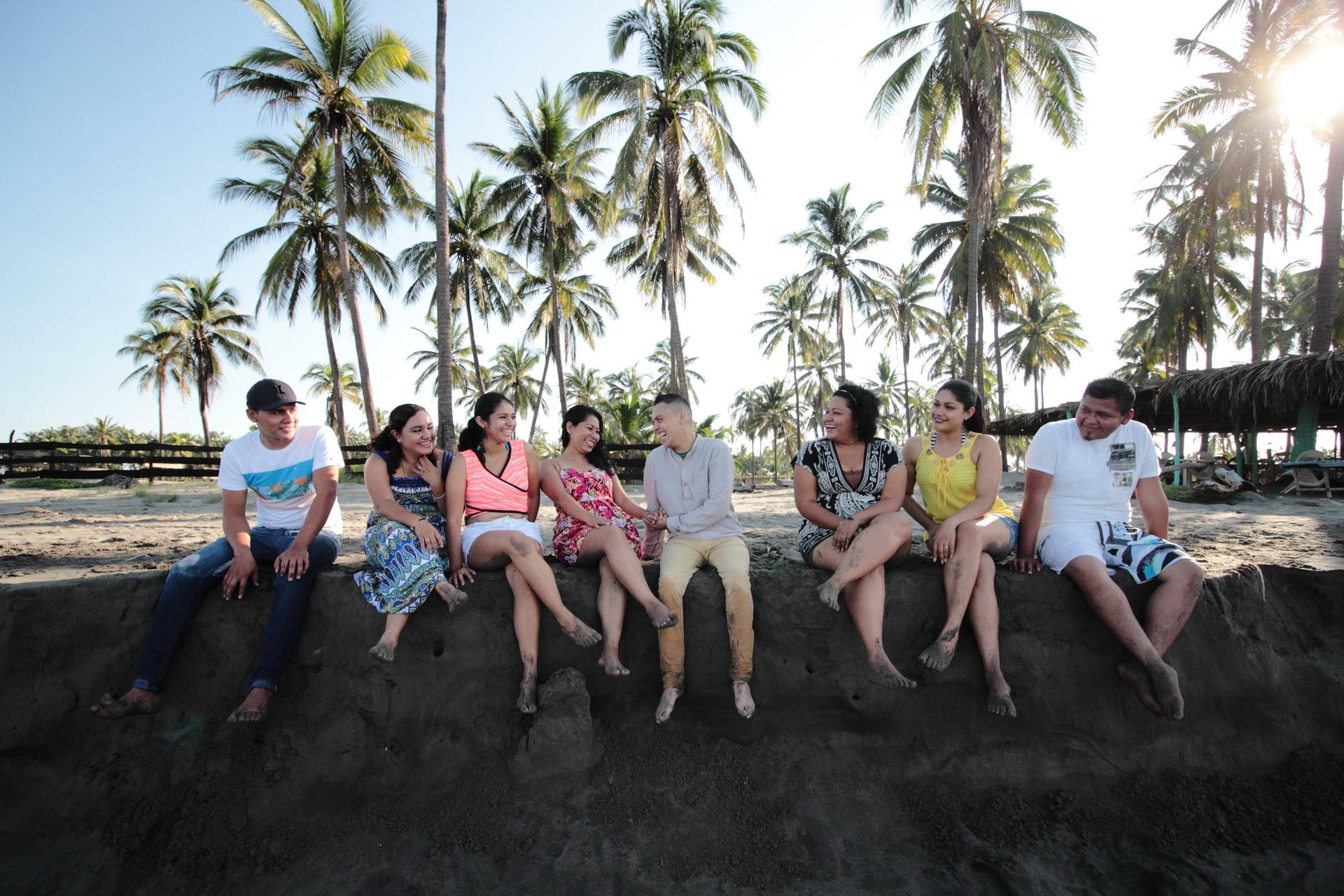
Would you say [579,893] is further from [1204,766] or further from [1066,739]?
[1204,766]

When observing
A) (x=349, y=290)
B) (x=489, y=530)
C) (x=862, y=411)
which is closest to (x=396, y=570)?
(x=489, y=530)

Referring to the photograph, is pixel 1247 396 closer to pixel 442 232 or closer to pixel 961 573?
pixel 961 573

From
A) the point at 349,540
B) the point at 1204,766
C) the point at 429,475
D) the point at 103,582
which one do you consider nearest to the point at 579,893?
the point at 429,475

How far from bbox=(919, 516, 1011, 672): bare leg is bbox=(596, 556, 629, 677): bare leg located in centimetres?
152

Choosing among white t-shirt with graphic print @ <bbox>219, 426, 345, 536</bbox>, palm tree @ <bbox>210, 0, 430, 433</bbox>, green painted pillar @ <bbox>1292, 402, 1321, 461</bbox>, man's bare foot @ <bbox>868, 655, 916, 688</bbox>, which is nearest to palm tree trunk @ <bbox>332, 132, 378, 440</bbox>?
→ palm tree @ <bbox>210, 0, 430, 433</bbox>

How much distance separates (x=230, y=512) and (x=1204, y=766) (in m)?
5.35

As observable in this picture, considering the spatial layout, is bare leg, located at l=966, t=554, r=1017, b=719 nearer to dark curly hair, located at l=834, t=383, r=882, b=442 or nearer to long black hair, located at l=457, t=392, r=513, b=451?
dark curly hair, located at l=834, t=383, r=882, b=442

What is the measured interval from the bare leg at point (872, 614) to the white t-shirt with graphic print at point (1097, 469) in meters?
1.13

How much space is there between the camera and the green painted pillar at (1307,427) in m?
12.2

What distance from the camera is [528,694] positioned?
3.10m

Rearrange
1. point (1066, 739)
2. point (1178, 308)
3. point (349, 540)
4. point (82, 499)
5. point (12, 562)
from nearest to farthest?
point (1066, 739)
point (12, 562)
point (349, 540)
point (82, 499)
point (1178, 308)

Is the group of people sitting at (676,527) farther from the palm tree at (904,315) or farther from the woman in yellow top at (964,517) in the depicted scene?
the palm tree at (904,315)

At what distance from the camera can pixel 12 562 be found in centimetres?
415

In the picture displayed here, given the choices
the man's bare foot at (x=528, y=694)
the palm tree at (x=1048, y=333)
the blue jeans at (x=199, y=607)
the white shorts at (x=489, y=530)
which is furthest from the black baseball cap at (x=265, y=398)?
the palm tree at (x=1048, y=333)
